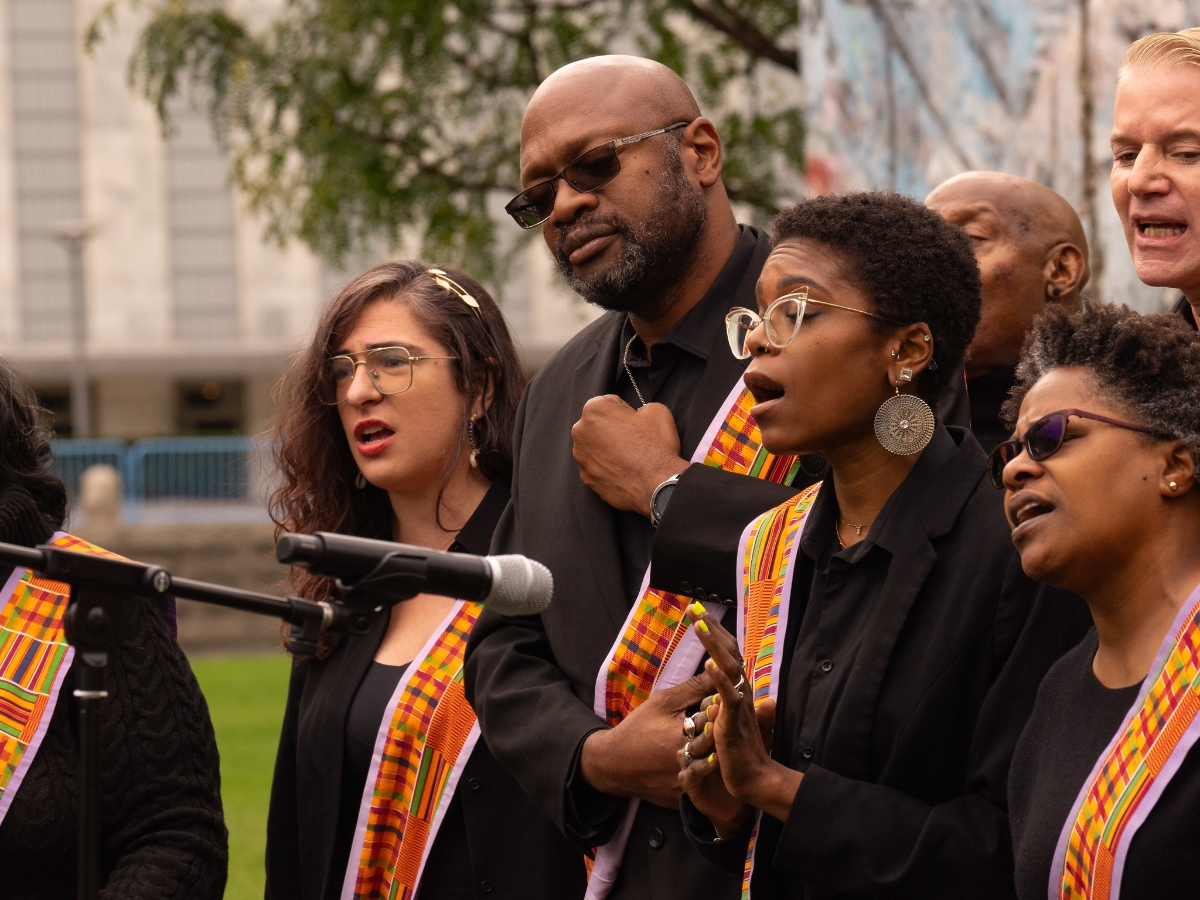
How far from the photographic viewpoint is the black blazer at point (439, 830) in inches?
148

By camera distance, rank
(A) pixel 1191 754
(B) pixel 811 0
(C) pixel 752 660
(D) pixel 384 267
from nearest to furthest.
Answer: (A) pixel 1191 754
(C) pixel 752 660
(D) pixel 384 267
(B) pixel 811 0

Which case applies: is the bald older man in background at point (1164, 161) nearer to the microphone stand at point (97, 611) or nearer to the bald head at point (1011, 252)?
the bald head at point (1011, 252)

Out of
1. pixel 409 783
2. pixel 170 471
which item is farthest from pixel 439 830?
pixel 170 471

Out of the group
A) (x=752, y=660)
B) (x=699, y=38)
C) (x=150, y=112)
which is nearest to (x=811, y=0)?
(x=699, y=38)

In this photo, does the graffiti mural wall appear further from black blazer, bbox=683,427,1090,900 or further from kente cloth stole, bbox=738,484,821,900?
black blazer, bbox=683,427,1090,900

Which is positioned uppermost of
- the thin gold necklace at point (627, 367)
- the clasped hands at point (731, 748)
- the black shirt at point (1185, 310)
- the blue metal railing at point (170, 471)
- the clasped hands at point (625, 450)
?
the black shirt at point (1185, 310)

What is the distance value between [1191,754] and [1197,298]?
127 cm

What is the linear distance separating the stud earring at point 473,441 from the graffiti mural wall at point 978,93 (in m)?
3.07

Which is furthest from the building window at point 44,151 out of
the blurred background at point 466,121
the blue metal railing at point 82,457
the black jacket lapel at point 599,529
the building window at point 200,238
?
the black jacket lapel at point 599,529

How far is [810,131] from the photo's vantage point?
8672 millimetres

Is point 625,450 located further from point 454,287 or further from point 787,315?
point 454,287

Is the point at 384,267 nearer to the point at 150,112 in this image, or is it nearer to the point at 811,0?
the point at 811,0

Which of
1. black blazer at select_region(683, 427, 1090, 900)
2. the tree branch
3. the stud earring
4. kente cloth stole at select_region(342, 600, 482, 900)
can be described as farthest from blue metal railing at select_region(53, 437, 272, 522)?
black blazer at select_region(683, 427, 1090, 900)

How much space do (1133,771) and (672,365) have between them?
1.57 m
